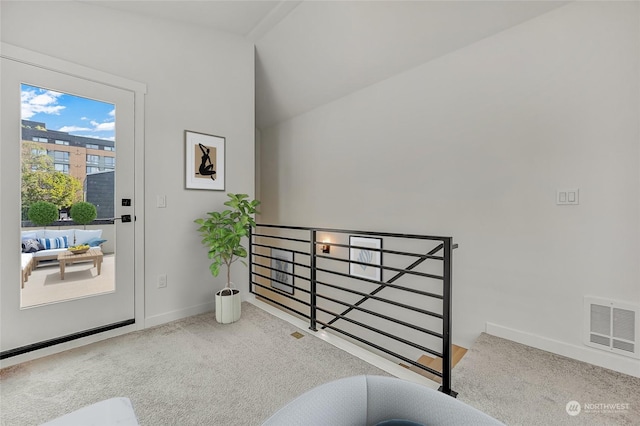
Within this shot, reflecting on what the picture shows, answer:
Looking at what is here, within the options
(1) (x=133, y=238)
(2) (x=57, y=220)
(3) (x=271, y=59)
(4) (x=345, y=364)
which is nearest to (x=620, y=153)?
(4) (x=345, y=364)

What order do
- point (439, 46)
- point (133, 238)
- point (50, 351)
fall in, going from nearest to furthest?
point (50, 351) → point (133, 238) → point (439, 46)

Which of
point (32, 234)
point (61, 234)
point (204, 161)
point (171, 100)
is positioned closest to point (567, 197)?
point (204, 161)

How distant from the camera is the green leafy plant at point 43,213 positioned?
1.99 m

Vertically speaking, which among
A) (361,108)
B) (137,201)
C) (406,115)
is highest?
(361,108)

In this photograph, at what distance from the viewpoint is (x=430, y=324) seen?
9.42 ft

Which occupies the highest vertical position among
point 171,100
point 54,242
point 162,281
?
point 171,100

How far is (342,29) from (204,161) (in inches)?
77.2

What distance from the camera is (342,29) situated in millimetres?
2861

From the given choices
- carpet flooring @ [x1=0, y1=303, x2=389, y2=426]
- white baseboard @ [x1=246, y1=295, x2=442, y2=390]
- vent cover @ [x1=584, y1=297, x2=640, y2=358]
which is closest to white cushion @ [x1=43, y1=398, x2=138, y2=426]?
carpet flooring @ [x1=0, y1=303, x2=389, y2=426]

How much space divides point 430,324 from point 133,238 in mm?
2957

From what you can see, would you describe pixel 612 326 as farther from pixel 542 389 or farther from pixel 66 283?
pixel 66 283

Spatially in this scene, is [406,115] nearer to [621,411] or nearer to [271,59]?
[271,59]

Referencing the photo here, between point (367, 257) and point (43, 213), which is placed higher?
point (43, 213)

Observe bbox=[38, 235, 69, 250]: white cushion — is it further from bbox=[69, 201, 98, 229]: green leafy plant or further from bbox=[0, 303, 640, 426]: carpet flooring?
bbox=[0, 303, 640, 426]: carpet flooring
